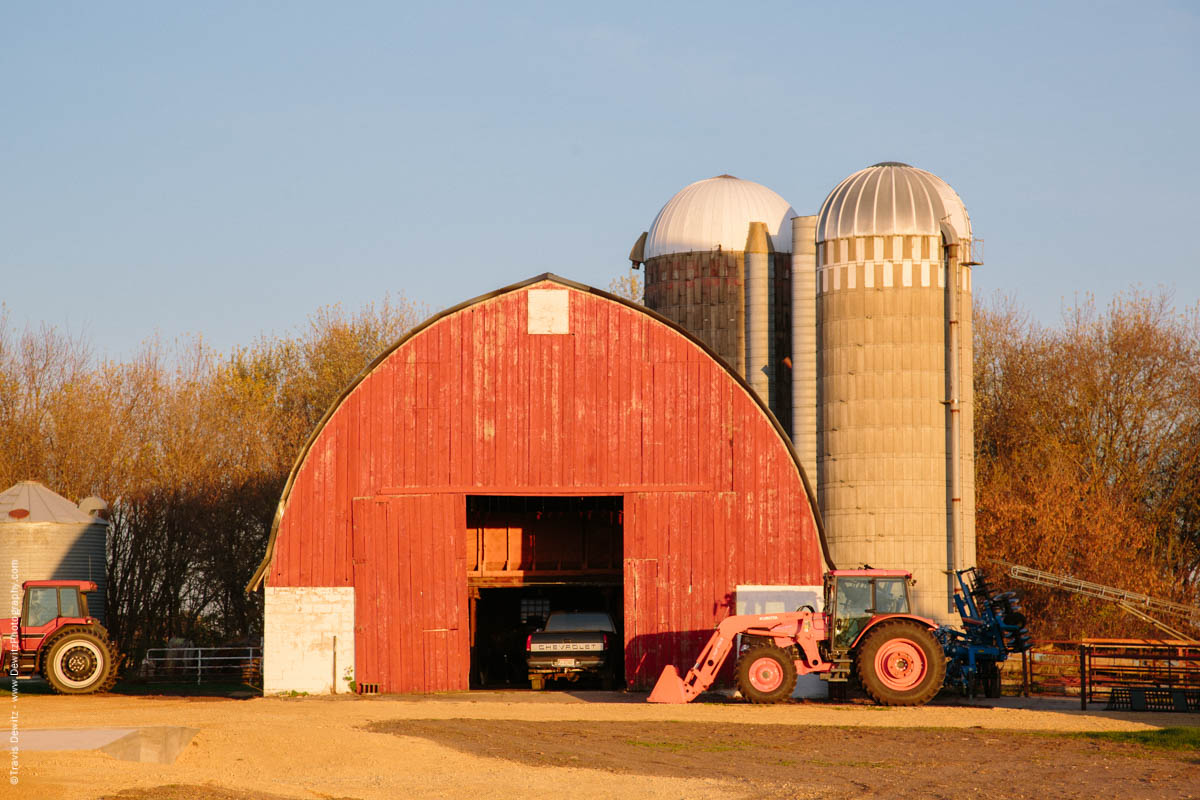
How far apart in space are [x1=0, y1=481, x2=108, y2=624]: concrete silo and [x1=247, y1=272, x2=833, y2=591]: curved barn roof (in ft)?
29.6

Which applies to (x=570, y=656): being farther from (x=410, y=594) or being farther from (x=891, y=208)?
(x=891, y=208)

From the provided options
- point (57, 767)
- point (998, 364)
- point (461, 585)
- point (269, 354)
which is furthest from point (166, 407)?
point (57, 767)

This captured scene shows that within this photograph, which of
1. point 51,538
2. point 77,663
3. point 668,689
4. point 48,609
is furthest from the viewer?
point 51,538

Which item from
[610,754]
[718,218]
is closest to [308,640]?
[610,754]

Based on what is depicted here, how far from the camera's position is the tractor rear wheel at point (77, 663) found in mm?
27766

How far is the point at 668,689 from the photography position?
24.8 m

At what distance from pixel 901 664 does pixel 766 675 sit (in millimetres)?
2364

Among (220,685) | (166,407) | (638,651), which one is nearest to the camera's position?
(638,651)

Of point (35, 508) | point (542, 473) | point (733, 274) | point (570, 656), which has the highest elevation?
point (733, 274)

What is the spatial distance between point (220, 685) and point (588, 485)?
10.9m

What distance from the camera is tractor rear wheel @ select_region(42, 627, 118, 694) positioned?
2777cm

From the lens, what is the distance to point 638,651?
89.2 ft

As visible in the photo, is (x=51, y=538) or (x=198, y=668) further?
(x=51, y=538)

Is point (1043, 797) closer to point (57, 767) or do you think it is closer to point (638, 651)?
point (57, 767)
